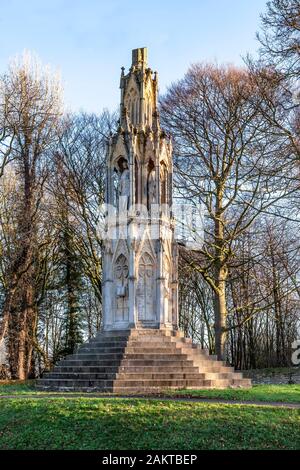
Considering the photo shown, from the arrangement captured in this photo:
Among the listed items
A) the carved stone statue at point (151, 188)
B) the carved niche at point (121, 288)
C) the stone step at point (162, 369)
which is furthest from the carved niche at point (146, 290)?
the stone step at point (162, 369)

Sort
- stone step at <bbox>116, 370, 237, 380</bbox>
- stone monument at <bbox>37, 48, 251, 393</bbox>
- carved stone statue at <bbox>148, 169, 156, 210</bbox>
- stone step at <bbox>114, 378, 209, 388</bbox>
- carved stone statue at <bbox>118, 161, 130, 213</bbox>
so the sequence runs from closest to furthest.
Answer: stone step at <bbox>114, 378, 209, 388</bbox>
stone step at <bbox>116, 370, 237, 380</bbox>
stone monument at <bbox>37, 48, 251, 393</bbox>
carved stone statue at <bbox>118, 161, 130, 213</bbox>
carved stone statue at <bbox>148, 169, 156, 210</bbox>

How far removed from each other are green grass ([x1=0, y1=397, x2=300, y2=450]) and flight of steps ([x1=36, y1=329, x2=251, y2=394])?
16.1 ft

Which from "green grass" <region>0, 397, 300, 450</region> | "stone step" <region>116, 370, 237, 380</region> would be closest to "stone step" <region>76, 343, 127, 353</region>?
"stone step" <region>116, 370, 237, 380</region>

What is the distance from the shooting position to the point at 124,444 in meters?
10.6

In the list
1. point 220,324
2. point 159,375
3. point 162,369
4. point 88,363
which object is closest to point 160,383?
point 159,375

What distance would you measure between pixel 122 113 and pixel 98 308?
18476mm

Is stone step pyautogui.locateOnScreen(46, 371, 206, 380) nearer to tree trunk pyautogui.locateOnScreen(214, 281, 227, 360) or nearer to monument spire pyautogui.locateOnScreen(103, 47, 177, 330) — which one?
monument spire pyautogui.locateOnScreen(103, 47, 177, 330)

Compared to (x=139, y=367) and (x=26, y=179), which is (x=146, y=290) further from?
(x=26, y=179)

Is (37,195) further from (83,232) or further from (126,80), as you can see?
(126,80)

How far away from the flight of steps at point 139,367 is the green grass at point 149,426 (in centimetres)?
490

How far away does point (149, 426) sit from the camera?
11125 millimetres

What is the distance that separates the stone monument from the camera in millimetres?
18609

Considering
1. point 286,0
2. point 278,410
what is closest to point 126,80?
point 286,0

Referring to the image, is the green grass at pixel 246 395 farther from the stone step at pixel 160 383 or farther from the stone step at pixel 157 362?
the stone step at pixel 157 362
